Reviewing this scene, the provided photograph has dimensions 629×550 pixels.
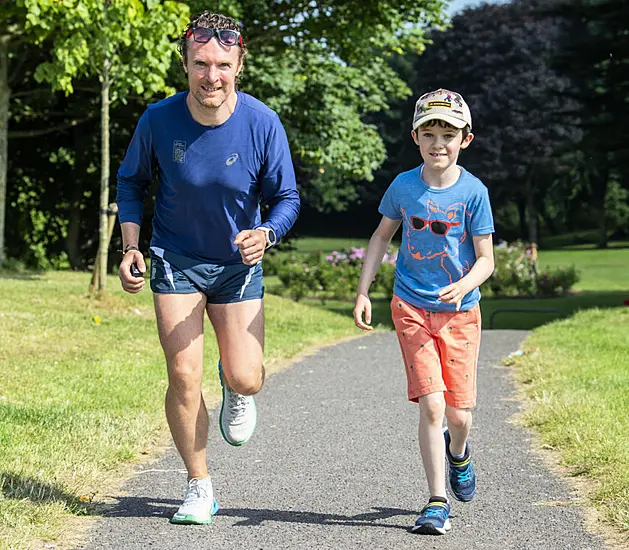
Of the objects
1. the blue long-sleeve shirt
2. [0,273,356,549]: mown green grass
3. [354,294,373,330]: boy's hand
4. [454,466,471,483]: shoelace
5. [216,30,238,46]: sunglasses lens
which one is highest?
[216,30,238,46]: sunglasses lens

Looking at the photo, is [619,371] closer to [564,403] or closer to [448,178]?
[564,403]

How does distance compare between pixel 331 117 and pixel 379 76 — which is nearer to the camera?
pixel 331 117

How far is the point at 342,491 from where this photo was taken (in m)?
5.57

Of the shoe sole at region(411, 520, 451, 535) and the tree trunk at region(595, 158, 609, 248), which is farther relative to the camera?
the tree trunk at region(595, 158, 609, 248)

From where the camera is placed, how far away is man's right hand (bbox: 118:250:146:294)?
4.71 m

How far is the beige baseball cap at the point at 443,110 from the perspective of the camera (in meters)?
4.91

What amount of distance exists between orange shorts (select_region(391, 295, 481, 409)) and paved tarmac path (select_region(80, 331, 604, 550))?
62cm

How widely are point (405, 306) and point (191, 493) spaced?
129cm

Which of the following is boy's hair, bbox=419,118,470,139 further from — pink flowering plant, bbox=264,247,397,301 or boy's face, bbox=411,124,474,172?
pink flowering plant, bbox=264,247,397,301

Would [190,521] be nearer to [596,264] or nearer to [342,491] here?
[342,491]

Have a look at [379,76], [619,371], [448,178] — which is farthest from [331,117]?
[448,178]

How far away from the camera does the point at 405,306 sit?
5.02 meters

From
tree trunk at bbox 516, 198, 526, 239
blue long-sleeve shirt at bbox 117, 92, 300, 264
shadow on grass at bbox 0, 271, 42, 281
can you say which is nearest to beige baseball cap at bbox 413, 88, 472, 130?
blue long-sleeve shirt at bbox 117, 92, 300, 264

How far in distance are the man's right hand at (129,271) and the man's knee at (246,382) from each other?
2.04 feet
